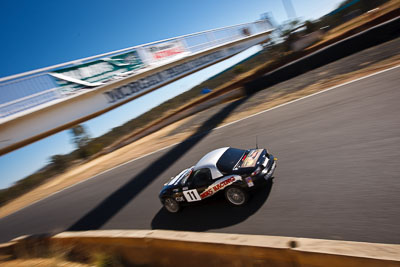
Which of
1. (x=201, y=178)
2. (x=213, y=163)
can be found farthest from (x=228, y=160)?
(x=201, y=178)

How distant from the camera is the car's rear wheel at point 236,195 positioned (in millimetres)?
5696

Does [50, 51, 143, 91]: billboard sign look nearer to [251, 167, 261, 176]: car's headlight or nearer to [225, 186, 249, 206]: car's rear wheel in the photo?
[225, 186, 249, 206]: car's rear wheel

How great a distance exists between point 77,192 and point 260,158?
34.3 ft

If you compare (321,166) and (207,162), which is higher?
(207,162)

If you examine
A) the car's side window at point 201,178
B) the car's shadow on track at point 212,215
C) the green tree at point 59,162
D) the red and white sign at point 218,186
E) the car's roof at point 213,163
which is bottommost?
the car's shadow on track at point 212,215

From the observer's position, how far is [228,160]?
6184 mm

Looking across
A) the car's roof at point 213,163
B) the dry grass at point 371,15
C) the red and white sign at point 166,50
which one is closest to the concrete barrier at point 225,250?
the car's roof at point 213,163

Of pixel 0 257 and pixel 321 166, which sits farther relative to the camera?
pixel 0 257

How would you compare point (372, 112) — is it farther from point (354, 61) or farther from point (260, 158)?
point (354, 61)

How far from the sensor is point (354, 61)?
12914 millimetres

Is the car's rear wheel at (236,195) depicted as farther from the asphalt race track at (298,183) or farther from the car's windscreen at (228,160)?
the car's windscreen at (228,160)

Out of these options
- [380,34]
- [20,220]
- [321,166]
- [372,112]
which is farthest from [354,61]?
[20,220]

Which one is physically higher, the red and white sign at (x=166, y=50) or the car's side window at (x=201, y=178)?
the red and white sign at (x=166, y=50)

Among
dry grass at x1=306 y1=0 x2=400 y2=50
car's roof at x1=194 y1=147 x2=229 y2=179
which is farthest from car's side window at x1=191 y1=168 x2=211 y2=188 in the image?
dry grass at x1=306 y1=0 x2=400 y2=50
